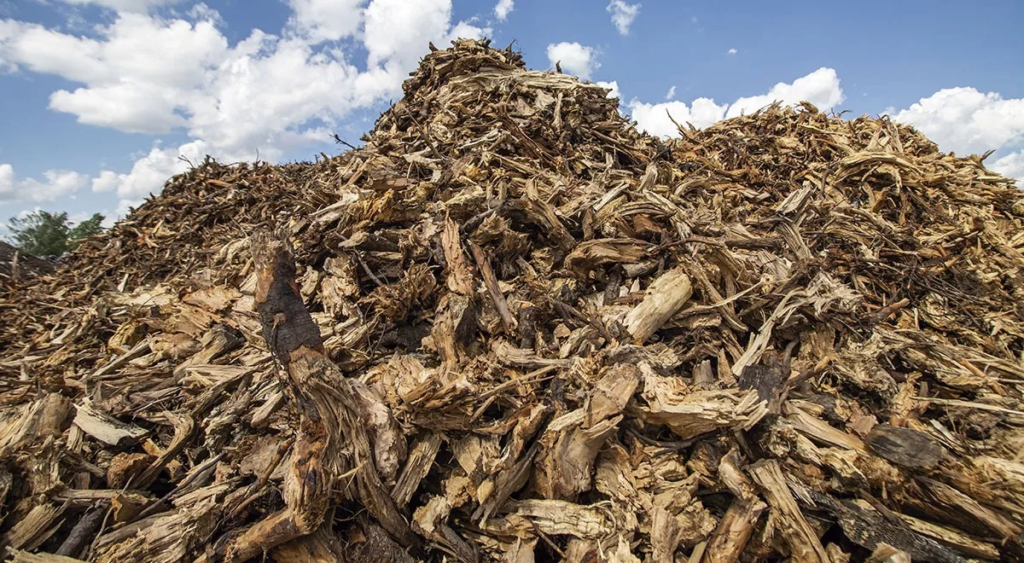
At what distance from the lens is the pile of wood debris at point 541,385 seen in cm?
215

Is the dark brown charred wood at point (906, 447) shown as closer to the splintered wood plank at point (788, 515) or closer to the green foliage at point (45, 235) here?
the splintered wood plank at point (788, 515)

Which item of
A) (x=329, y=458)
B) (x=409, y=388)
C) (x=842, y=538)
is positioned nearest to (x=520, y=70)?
(x=409, y=388)

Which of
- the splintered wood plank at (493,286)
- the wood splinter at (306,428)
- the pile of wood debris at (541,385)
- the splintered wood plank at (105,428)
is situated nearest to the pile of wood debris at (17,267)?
the pile of wood debris at (541,385)

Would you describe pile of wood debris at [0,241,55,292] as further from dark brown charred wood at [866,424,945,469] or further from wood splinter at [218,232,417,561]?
dark brown charred wood at [866,424,945,469]

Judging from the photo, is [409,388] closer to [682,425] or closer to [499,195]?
[682,425]

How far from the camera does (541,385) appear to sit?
2.69 metres

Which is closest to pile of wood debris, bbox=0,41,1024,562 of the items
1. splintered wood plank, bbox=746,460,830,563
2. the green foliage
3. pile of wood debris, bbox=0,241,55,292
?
splintered wood plank, bbox=746,460,830,563

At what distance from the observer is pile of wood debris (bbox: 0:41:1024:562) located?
2.15 m

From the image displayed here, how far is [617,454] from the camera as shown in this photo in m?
2.39

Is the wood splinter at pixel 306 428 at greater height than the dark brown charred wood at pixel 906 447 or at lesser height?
greater

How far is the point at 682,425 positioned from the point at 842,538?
81 cm

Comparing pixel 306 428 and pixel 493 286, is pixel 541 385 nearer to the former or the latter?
pixel 493 286

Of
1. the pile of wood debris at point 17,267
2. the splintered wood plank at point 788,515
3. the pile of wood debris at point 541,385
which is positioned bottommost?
the splintered wood plank at point 788,515

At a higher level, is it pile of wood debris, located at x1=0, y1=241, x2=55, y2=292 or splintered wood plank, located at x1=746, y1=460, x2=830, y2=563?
pile of wood debris, located at x1=0, y1=241, x2=55, y2=292
